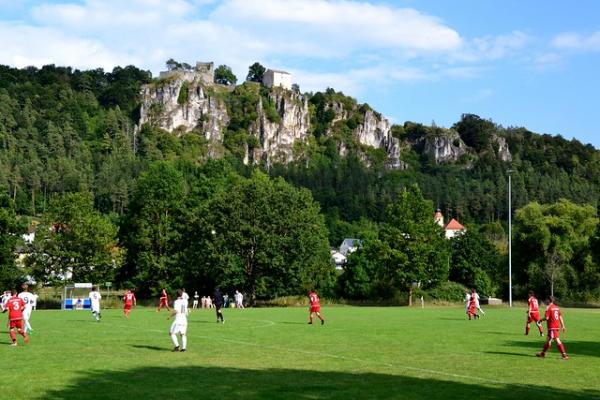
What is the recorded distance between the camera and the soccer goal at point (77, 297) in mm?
67438

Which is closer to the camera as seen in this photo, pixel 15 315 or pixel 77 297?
pixel 15 315

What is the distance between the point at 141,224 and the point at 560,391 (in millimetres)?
69493

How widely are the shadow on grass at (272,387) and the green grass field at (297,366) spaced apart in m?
0.02

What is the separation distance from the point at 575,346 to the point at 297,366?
12735 millimetres

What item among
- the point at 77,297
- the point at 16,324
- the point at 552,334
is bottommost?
the point at 77,297

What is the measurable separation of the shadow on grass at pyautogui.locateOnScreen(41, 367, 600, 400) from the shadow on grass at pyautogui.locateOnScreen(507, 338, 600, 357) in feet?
30.2

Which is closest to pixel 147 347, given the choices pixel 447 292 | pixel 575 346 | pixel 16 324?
pixel 16 324

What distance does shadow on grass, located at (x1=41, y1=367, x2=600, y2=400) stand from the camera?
15.5 m

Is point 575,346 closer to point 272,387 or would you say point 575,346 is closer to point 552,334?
point 552,334

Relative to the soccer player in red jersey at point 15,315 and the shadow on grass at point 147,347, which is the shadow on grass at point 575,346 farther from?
the soccer player in red jersey at point 15,315

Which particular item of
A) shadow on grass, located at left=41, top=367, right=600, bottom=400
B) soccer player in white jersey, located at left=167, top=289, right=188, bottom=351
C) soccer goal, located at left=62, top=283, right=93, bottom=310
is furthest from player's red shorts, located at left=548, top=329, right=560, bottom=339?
soccer goal, located at left=62, top=283, right=93, bottom=310

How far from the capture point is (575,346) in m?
27.5

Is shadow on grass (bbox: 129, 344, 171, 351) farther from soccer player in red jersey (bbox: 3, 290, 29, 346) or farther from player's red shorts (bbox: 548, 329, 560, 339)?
player's red shorts (bbox: 548, 329, 560, 339)

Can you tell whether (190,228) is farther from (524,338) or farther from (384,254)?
(524,338)
